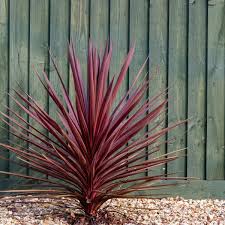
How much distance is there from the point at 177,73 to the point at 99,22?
82cm

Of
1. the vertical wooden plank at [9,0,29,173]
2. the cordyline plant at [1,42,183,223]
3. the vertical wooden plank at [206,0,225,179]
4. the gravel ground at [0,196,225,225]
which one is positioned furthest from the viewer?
the vertical wooden plank at [206,0,225,179]

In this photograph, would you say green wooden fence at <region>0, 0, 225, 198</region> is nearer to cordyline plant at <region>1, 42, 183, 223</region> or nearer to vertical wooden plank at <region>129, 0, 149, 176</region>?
vertical wooden plank at <region>129, 0, 149, 176</region>

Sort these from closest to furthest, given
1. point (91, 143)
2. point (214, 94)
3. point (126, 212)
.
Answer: point (91, 143)
point (126, 212)
point (214, 94)

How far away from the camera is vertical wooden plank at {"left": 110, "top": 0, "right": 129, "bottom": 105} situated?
445 centimetres

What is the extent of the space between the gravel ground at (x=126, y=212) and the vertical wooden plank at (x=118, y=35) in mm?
956

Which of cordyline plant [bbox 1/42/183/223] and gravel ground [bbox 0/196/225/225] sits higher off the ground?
cordyline plant [bbox 1/42/183/223]

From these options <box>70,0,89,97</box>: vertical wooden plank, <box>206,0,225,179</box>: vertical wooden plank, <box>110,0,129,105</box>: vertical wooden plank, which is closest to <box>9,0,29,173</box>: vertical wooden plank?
<box>70,0,89,97</box>: vertical wooden plank

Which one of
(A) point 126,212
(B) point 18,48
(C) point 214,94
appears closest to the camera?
(A) point 126,212

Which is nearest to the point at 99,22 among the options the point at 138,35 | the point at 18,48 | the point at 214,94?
the point at 138,35

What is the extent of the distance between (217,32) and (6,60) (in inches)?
73.8

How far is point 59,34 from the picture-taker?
442 centimetres

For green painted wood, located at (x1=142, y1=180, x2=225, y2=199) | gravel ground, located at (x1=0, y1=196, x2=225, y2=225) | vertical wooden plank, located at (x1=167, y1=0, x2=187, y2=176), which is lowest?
gravel ground, located at (x1=0, y1=196, x2=225, y2=225)

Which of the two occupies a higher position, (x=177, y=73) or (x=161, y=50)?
(x=161, y=50)

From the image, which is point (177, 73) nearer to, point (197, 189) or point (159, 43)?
point (159, 43)
